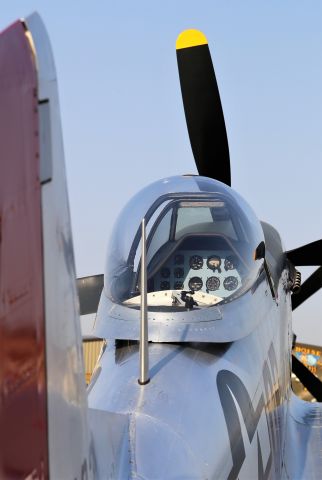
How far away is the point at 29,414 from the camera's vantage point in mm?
1966

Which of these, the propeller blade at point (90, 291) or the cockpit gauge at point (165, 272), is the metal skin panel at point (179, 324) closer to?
the cockpit gauge at point (165, 272)

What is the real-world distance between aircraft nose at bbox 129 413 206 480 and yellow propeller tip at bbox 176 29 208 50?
6.77m

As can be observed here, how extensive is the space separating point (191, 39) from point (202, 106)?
85cm

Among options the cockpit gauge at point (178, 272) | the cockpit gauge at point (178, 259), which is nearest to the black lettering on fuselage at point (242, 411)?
the cockpit gauge at point (178, 272)

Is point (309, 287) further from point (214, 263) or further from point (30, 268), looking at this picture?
point (30, 268)

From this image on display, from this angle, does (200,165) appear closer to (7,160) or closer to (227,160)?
(227,160)

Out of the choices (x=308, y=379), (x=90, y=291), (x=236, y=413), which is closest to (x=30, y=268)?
(x=236, y=413)

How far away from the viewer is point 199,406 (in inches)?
154

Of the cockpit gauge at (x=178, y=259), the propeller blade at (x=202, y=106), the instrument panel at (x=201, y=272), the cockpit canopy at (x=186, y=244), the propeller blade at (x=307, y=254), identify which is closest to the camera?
A: the cockpit canopy at (x=186, y=244)

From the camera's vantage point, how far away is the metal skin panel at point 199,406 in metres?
3.52

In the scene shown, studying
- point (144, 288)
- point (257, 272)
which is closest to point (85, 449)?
point (144, 288)

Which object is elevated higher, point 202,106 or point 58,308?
point 202,106

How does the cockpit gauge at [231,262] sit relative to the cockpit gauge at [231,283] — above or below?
above

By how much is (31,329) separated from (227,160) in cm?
782
